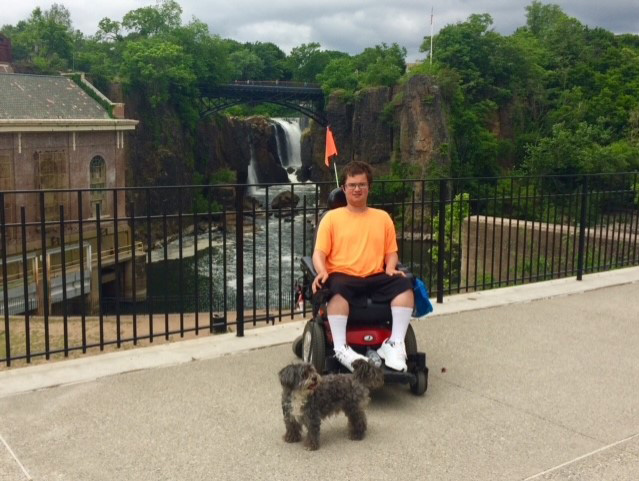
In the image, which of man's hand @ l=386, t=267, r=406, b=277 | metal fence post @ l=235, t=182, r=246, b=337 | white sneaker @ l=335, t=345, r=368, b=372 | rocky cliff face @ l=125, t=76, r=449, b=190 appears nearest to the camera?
white sneaker @ l=335, t=345, r=368, b=372

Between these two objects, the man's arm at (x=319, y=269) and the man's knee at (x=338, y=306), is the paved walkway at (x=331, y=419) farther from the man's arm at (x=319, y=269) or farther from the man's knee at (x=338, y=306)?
the man's arm at (x=319, y=269)

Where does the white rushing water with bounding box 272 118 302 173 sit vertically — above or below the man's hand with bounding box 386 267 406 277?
above

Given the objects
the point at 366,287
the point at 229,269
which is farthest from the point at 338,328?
the point at 229,269

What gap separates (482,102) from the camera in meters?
52.9

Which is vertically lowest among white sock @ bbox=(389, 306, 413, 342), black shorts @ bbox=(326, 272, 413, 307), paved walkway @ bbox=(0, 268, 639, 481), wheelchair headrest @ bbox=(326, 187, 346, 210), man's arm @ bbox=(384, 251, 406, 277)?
paved walkway @ bbox=(0, 268, 639, 481)

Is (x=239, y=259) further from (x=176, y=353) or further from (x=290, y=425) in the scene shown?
(x=290, y=425)

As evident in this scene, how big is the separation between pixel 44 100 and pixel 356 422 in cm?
3244

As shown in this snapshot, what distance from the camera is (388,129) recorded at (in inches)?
2103

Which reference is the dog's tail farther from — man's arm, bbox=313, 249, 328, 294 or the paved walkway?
man's arm, bbox=313, 249, 328, 294

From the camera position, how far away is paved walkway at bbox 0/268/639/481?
3.74m

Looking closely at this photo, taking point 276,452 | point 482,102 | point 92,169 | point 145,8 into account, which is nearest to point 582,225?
point 276,452

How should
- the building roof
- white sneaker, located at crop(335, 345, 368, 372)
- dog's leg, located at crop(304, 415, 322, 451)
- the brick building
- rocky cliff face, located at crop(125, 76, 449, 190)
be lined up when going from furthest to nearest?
rocky cliff face, located at crop(125, 76, 449, 190), the building roof, the brick building, white sneaker, located at crop(335, 345, 368, 372), dog's leg, located at crop(304, 415, 322, 451)

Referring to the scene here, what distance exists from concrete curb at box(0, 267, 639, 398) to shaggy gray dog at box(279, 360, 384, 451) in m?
1.71

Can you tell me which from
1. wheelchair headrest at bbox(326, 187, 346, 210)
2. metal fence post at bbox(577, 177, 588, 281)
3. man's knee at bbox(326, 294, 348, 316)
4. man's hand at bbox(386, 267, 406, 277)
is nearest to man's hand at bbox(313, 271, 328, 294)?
man's knee at bbox(326, 294, 348, 316)
